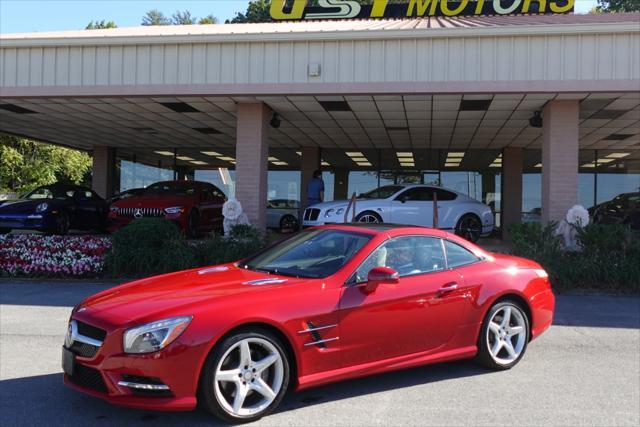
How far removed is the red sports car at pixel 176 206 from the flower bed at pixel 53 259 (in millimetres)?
2106

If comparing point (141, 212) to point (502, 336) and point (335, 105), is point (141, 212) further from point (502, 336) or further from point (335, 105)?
point (502, 336)

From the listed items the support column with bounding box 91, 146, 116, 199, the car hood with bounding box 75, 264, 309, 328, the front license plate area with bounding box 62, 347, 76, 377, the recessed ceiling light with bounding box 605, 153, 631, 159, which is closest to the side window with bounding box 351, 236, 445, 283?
the car hood with bounding box 75, 264, 309, 328

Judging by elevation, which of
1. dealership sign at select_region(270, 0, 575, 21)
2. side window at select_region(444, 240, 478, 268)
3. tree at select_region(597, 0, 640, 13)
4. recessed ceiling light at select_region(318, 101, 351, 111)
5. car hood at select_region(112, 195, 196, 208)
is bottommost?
side window at select_region(444, 240, 478, 268)

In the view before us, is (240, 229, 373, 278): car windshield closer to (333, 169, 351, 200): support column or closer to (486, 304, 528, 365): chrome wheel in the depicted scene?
(486, 304, 528, 365): chrome wheel

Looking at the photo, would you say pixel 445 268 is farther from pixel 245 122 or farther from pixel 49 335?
pixel 245 122

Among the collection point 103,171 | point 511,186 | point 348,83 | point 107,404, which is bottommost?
point 107,404

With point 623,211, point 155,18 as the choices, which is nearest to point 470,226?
point 623,211

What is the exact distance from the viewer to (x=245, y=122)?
1251 centimetres

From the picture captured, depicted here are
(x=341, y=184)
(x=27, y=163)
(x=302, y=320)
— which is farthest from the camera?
(x=27, y=163)

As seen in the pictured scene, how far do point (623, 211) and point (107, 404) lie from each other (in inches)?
656

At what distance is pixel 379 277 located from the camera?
4.12m

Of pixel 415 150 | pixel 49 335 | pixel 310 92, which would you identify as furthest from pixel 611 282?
pixel 415 150

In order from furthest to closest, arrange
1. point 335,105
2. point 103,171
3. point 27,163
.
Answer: point 27,163
point 103,171
point 335,105

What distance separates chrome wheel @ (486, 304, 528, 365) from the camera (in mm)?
4941
